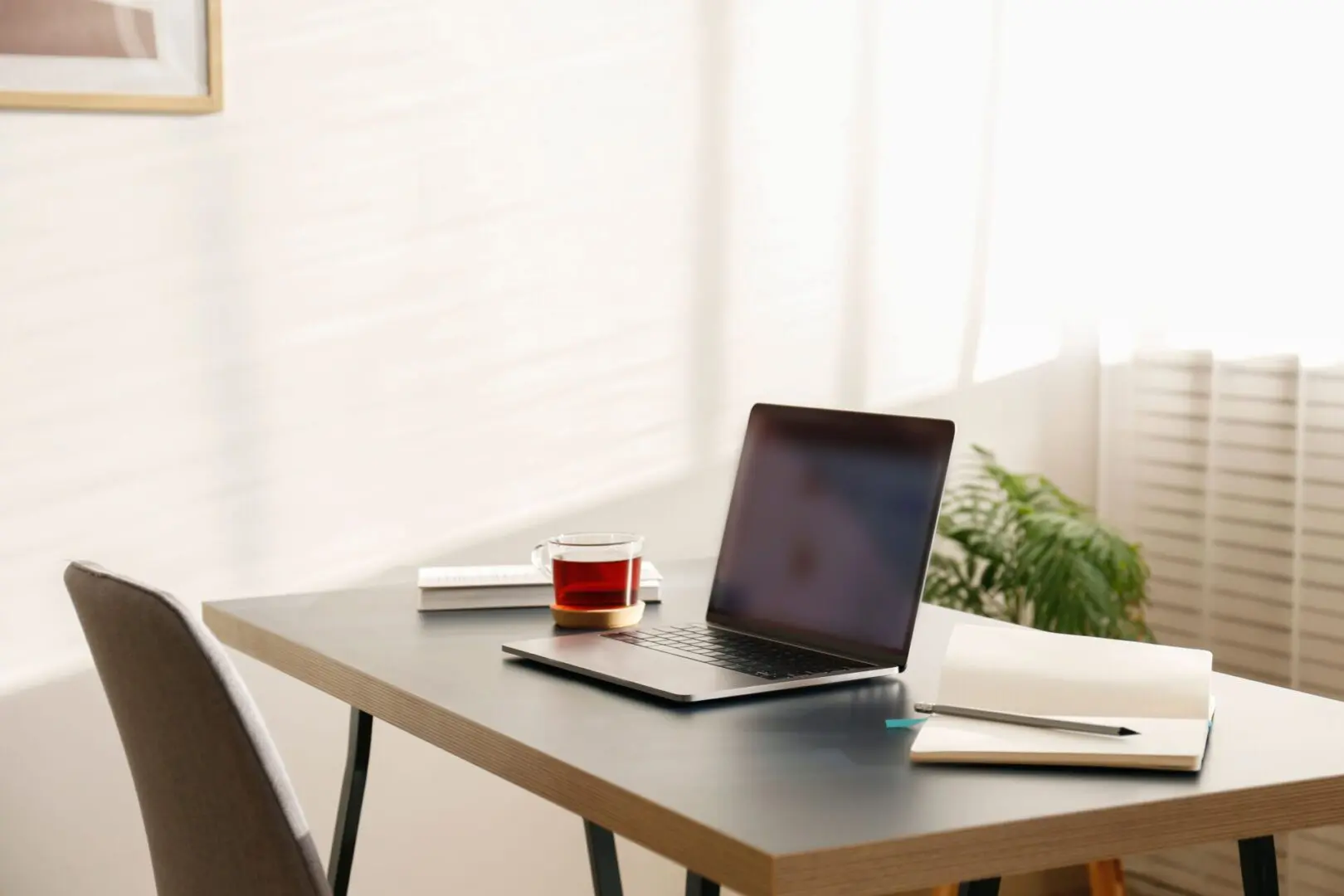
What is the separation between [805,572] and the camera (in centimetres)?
154

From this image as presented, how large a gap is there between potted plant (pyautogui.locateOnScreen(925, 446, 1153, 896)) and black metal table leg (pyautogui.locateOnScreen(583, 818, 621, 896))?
1.45 m

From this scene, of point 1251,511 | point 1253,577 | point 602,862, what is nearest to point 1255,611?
point 1253,577

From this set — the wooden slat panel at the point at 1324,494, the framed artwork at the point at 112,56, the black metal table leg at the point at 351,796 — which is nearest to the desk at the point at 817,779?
the black metal table leg at the point at 351,796

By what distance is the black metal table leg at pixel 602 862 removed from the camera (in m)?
1.46

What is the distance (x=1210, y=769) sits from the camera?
112 cm

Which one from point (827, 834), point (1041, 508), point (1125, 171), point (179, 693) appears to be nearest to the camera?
point (827, 834)

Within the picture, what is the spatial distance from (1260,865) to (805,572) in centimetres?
47

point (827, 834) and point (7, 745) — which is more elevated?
point (827, 834)

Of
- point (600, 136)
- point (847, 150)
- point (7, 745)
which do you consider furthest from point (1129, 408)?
point (7, 745)

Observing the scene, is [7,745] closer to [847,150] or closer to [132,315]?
[132,315]

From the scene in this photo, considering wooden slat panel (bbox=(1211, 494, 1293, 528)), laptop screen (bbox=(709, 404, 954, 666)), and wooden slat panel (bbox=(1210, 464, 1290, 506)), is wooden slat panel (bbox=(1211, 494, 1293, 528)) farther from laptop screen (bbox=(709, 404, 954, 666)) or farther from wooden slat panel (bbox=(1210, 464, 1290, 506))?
laptop screen (bbox=(709, 404, 954, 666))

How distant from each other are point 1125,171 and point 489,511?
4.64ft

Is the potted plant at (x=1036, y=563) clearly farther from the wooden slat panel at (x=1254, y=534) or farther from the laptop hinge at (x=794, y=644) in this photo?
the laptop hinge at (x=794, y=644)

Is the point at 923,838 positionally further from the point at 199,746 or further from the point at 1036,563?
the point at 1036,563
